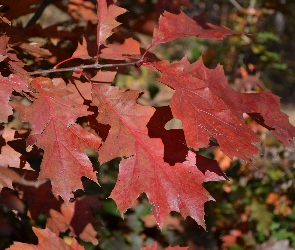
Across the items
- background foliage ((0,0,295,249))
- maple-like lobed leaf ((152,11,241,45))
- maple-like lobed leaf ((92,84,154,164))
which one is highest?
maple-like lobed leaf ((152,11,241,45))

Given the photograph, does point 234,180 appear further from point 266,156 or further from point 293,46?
point 293,46

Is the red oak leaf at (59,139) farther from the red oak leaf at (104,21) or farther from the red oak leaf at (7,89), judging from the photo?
the red oak leaf at (104,21)

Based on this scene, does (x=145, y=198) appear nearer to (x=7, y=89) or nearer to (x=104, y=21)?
(x=104, y=21)

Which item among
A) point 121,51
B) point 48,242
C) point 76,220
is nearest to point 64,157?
point 48,242

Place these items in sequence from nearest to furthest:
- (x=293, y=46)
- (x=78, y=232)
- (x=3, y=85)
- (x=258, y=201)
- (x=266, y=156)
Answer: (x=3, y=85)
(x=78, y=232)
(x=258, y=201)
(x=266, y=156)
(x=293, y=46)

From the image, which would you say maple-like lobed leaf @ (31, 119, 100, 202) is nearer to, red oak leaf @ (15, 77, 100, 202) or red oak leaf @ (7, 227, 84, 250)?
red oak leaf @ (15, 77, 100, 202)

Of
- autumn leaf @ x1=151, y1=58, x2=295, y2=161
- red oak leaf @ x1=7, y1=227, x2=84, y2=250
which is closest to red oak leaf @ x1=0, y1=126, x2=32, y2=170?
red oak leaf @ x1=7, y1=227, x2=84, y2=250

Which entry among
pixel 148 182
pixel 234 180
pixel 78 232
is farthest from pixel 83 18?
pixel 234 180

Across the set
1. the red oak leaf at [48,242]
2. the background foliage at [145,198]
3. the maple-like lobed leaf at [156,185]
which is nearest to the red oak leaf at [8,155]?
the background foliage at [145,198]
